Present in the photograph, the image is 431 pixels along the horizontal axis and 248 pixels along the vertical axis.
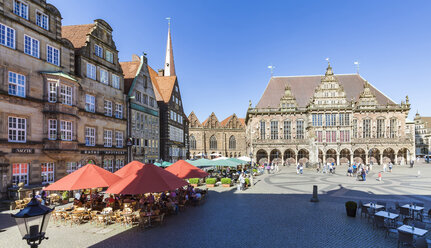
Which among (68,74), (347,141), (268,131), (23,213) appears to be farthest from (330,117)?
(23,213)

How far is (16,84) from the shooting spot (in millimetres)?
17109

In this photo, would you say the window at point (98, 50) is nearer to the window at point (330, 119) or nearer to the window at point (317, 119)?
the window at point (317, 119)

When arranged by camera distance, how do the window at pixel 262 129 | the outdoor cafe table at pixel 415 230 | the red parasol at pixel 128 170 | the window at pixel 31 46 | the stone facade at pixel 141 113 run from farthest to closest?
the window at pixel 262 129 → the stone facade at pixel 141 113 → the window at pixel 31 46 → the red parasol at pixel 128 170 → the outdoor cafe table at pixel 415 230

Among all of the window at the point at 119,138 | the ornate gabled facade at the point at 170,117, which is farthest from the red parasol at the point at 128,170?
the ornate gabled facade at the point at 170,117

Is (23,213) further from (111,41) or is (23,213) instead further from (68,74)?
(111,41)

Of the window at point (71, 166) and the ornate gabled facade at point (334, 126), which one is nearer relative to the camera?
the window at point (71, 166)

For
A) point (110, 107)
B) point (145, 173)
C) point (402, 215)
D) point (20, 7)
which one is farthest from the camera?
point (110, 107)

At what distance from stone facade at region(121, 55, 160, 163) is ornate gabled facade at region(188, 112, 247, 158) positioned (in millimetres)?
36152

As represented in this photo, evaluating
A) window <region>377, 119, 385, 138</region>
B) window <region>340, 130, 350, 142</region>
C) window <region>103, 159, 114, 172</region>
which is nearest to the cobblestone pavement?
window <region>103, 159, 114, 172</region>

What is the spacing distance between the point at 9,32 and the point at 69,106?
6.06 m

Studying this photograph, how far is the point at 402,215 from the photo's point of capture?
12430mm

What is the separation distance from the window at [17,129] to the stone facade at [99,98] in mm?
4592

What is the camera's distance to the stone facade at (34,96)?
16.5 meters

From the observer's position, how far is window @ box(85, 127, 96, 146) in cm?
2342
